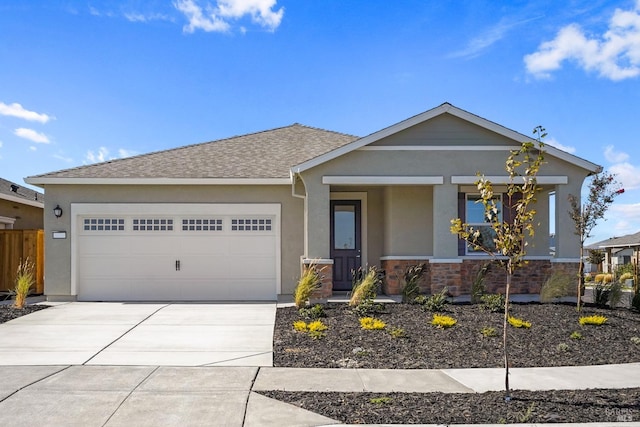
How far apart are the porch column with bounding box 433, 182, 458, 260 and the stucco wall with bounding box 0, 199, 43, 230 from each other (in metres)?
14.1

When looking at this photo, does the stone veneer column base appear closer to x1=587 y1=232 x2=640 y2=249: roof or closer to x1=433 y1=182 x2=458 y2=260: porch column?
x1=433 y1=182 x2=458 y2=260: porch column

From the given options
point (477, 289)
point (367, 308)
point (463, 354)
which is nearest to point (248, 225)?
point (367, 308)

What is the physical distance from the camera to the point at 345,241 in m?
15.1

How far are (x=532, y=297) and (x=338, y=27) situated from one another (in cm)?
836

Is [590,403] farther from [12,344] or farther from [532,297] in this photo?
[12,344]

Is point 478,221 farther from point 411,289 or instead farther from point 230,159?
point 230,159

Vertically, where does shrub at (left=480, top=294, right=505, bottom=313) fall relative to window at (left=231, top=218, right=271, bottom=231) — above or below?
below

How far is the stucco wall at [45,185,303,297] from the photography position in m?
14.0

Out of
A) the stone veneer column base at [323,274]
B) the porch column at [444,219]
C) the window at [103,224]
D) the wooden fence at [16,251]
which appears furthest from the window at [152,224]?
the porch column at [444,219]

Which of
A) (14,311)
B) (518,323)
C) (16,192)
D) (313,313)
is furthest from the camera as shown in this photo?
(16,192)

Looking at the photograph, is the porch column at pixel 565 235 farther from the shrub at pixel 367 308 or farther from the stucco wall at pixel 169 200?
the stucco wall at pixel 169 200

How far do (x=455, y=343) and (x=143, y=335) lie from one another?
555cm

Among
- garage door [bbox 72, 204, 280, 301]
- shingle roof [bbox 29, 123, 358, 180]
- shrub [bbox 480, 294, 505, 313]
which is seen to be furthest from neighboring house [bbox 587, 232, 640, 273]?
garage door [bbox 72, 204, 280, 301]

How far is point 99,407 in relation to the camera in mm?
5754
